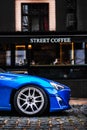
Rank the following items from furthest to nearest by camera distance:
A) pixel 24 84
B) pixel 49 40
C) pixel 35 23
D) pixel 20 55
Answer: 1. pixel 35 23
2. pixel 20 55
3. pixel 49 40
4. pixel 24 84

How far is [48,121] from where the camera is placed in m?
9.43

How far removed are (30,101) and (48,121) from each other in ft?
2.76

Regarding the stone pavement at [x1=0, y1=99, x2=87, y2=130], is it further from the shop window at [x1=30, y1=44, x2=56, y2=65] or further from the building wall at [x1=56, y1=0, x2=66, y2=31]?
the building wall at [x1=56, y1=0, x2=66, y2=31]

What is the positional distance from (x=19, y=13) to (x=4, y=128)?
996cm

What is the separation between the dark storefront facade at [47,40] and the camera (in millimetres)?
17500

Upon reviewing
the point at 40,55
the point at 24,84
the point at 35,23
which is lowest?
the point at 40,55

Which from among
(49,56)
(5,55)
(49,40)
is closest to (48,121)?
(49,40)

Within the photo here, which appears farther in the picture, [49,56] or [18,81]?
[49,56]

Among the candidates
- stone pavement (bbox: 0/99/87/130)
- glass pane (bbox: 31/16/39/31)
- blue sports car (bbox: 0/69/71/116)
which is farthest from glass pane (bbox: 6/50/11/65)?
blue sports car (bbox: 0/69/71/116)

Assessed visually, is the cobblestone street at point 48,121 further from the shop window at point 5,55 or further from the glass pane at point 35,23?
the glass pane at point 35,23

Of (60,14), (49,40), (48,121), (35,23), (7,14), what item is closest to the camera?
(48,121)

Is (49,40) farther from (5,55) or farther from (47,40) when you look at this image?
(5,55)

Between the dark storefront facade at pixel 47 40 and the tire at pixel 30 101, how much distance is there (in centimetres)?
732

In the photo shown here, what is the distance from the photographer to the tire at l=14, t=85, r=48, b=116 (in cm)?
1005
